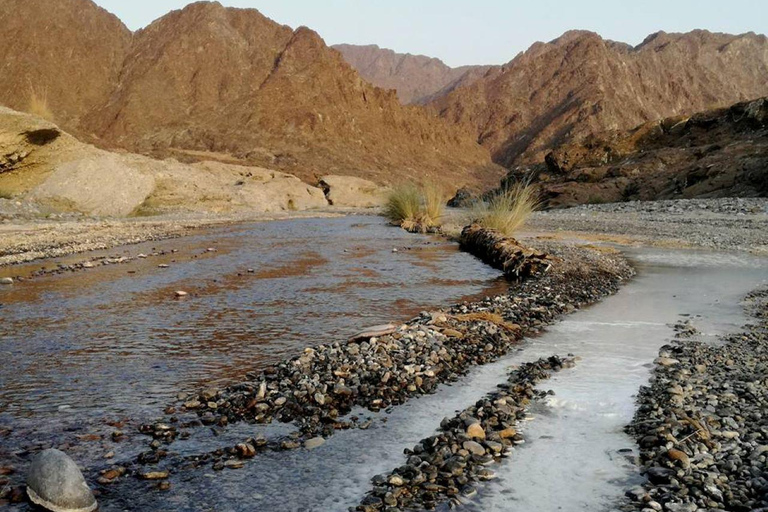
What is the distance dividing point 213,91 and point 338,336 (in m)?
78.8

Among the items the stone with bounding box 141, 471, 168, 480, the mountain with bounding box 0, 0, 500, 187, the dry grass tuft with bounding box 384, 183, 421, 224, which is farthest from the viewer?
the mountain with bounding box 0, 0, 500, 187

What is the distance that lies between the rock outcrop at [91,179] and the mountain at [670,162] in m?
17.1

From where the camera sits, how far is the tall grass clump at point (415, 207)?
2248cm

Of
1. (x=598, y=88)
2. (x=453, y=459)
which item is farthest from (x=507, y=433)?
(x=598, y=88)

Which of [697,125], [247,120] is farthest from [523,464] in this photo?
[247,120]

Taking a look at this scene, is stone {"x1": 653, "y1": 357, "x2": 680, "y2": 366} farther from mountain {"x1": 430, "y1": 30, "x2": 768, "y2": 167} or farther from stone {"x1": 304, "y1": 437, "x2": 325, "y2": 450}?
mountain {"x1": 430, "y1": 30, "x2": 768, "y2": 167}

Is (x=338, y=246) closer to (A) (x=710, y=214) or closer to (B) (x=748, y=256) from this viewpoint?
(B) (x=748, y=256)

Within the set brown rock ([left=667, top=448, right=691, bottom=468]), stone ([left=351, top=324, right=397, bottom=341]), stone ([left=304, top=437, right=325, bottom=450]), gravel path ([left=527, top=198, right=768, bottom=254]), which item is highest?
gravel path ([left=527, top=198, right=768, bottom=254])

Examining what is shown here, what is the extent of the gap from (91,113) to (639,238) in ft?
239

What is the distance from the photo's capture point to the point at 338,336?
6.47 metres

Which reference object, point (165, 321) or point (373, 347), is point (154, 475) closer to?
point (373, 347)

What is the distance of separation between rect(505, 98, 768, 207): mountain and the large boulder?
9.97 metres

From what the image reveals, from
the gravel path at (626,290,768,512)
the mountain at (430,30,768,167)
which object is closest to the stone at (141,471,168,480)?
the gravel path at (626,290,768,512)

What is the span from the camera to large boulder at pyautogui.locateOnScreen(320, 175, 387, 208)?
135ft
